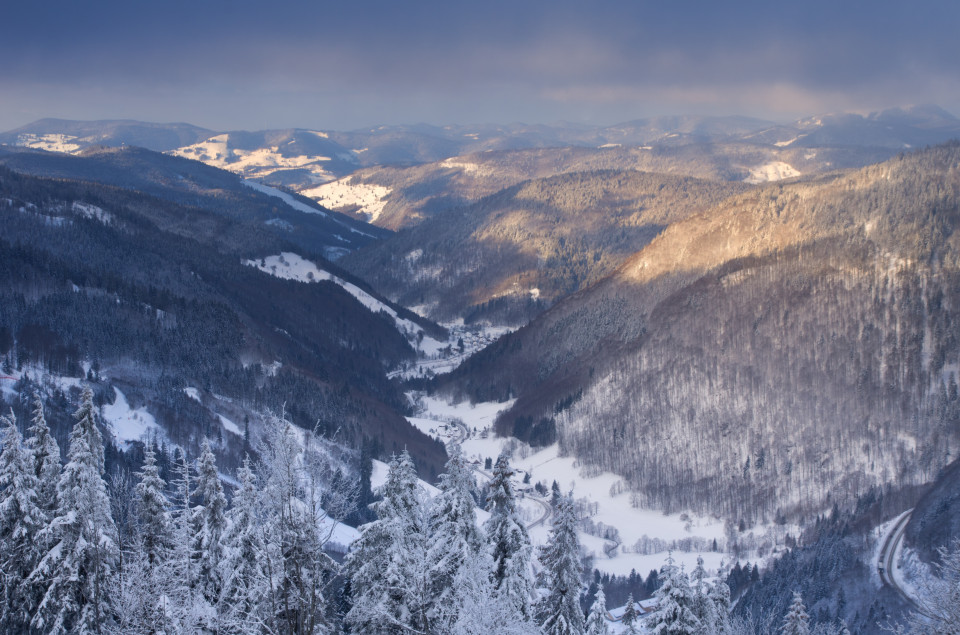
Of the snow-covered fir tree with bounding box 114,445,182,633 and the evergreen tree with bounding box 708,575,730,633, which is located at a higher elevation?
the snow-covered fir tree with bounding box 114,445,182,633

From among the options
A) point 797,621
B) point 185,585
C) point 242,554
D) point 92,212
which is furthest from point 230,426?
point 92,212

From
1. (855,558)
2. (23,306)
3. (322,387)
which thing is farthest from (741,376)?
(23,306)

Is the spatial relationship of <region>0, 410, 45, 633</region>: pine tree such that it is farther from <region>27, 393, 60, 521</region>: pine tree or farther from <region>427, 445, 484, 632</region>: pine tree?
<region>427, 445, 484, 632</region>: pine tree

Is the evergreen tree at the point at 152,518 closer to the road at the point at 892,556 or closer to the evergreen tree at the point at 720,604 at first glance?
the evergreen tree at the point at 720,604

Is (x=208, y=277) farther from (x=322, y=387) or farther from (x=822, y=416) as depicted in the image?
(x=822, y=416)

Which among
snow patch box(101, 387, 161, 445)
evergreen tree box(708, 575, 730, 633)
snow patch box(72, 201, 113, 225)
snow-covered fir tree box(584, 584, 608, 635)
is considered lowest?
snow patch box(101, 387, 161, 445)

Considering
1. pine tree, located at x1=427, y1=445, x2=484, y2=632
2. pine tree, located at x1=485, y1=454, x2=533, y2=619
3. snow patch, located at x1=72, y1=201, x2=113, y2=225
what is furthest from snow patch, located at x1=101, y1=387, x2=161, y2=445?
snow patch, located at x1=72, y1=201, x2=113, y2=225

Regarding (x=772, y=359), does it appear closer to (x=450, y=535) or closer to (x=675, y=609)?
(x=675, y=609)
